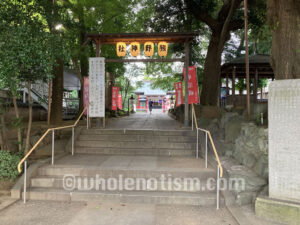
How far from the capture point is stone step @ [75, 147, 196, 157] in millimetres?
7473

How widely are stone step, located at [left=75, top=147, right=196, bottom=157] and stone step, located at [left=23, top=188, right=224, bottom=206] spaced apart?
97.8 inches

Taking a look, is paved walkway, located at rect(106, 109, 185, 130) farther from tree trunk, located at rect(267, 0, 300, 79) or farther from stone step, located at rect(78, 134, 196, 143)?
tree trunk, located at rect(267, 0, 300, 79)

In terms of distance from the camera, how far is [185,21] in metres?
15.1

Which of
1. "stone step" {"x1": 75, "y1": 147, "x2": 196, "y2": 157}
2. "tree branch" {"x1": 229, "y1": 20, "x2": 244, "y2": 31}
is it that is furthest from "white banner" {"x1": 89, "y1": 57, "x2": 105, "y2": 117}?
"tree branch" {"x1": 229, "y1": 20, "x2": 244, "y2": 31}

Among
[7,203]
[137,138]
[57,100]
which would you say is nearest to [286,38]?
[137,138]

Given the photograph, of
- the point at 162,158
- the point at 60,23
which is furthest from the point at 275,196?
the point at 60,23

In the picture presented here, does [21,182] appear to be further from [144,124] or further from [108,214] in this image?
[144,124]

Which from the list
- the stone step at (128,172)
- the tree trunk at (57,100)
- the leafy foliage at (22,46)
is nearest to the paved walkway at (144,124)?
the tree trunk at (57,100)

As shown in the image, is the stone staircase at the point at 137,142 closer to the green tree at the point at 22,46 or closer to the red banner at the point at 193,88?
the red banner at the point at 193,88

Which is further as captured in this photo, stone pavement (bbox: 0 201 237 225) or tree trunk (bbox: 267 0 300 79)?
tree trunk (bbox: 267 0 300 79)

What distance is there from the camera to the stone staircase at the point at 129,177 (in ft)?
16.0

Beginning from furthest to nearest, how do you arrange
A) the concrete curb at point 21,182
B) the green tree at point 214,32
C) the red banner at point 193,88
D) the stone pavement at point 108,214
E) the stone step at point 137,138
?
the green tree at point 214,32
the red banner at point 193,88
the stone step at point 137,138
the concrete curb at point 21,182
the stone pavement at point 108,214

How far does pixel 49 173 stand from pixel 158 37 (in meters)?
6.71
